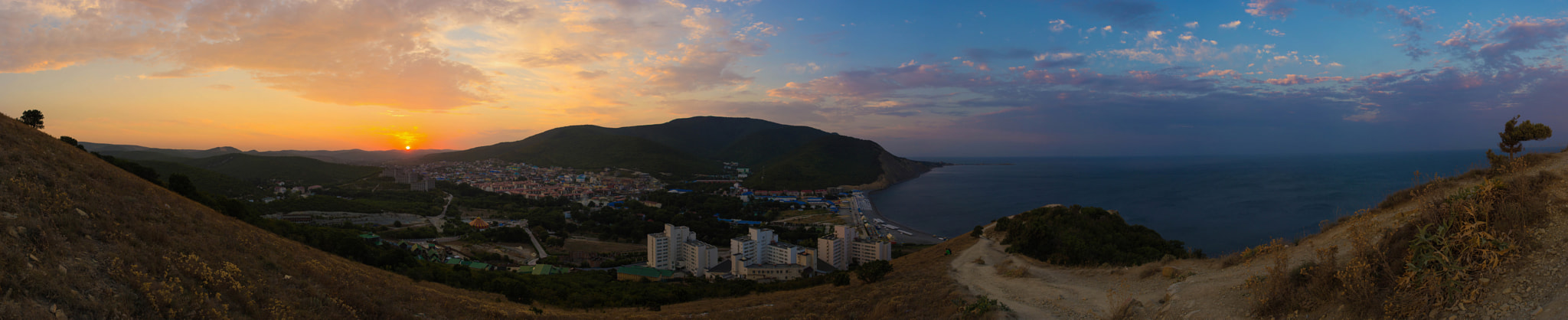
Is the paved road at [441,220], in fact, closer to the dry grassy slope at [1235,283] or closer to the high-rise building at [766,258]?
the high-rise building at [766,258]

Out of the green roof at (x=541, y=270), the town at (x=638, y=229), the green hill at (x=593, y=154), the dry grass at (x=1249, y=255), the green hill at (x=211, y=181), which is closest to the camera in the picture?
the dry grass at (x=1249, y=255)

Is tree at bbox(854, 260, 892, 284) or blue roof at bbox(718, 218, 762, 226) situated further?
blue roof at bbox(718, 218, 762, 226)

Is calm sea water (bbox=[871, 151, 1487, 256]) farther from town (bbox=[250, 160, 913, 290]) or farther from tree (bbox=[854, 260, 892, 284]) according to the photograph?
tree (bbox=[854, 260, 892, 284])

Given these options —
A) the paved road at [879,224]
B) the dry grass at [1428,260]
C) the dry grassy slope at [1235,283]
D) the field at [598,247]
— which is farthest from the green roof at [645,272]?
the dry grass at [1428,260]

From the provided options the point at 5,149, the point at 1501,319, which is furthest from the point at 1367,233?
the point at 5,149

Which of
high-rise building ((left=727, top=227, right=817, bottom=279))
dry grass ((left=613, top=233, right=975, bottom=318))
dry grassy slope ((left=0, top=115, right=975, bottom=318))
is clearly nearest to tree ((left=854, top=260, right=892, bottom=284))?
dry grass ((left=613, top=233, right=975, bottom=318))

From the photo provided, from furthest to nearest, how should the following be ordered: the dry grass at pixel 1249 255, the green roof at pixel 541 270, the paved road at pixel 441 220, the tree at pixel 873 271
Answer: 1. the paved road at pixel 441 220
2. the green roof at pixel 541 270
3. the tree at pixel 873 271
4. the dry grass at pixel 1249 255

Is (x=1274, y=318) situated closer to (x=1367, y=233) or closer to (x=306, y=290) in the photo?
(x=1367, y=233)
